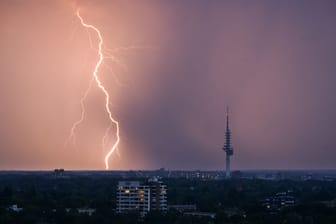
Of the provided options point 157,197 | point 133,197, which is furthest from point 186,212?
point 133,197

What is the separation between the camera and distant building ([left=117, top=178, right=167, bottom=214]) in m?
75.7

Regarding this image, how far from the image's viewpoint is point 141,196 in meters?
76.7

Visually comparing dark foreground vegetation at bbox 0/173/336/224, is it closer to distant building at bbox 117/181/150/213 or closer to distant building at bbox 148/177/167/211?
distant building at bbox 117/181/150/213

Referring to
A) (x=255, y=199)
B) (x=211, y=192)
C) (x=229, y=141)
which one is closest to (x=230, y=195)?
(x=255, y=199)

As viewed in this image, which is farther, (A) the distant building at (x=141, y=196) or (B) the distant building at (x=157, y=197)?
(B) the distant building at (x=157, y=197)

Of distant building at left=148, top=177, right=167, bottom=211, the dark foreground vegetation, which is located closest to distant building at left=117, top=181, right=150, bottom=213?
distant building at left=148, top=177, right=167, bottom=211

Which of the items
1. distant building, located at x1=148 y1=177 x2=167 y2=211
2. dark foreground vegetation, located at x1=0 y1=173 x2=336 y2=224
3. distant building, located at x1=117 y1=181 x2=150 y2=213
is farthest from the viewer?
distant building, located at x1=148 y1=177 x2=167 y2=211

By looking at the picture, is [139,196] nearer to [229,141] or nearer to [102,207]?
[102,207]

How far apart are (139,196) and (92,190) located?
96.9ft

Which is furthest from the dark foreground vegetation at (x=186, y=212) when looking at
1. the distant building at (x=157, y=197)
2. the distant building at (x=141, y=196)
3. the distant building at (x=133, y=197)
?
the distant building at (x=157, y=197)

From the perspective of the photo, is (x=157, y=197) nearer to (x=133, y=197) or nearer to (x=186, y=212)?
(x=133, y=197)

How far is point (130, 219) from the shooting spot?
6347cm

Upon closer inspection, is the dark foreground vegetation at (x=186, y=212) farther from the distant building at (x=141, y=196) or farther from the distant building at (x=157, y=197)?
the distant building at (x=157, y=197)

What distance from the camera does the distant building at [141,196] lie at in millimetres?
75656
